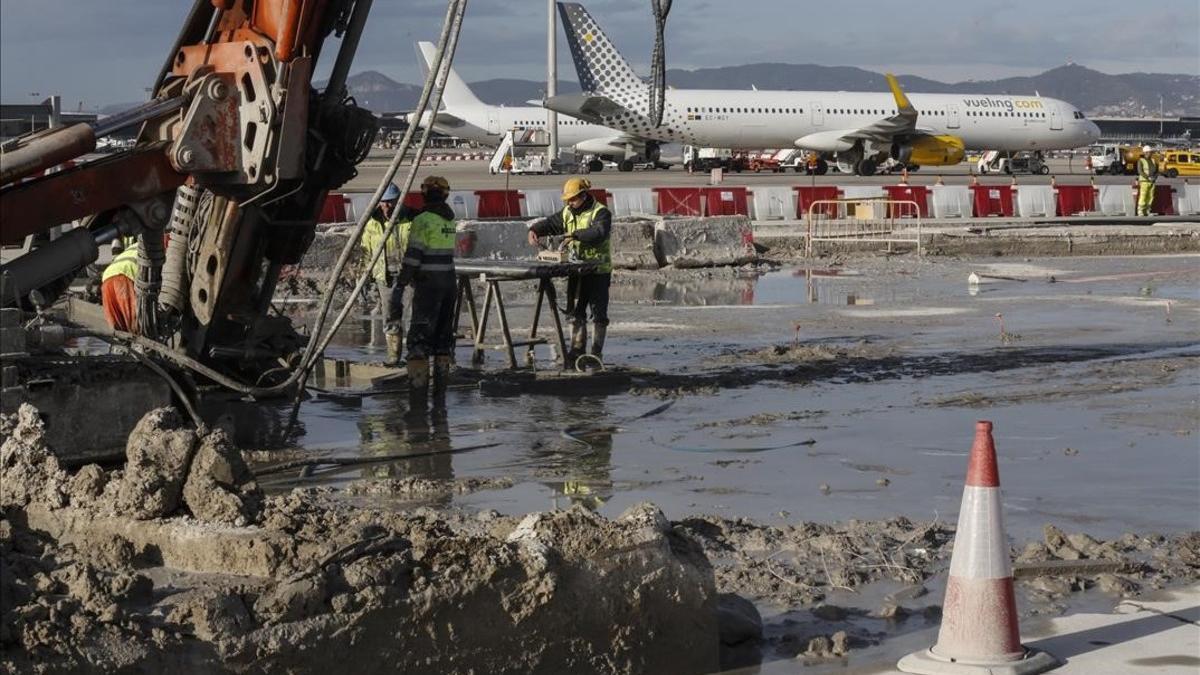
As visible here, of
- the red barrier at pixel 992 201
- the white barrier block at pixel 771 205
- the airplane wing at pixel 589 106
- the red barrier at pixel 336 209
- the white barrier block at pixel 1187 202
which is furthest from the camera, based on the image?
the airplane wing at pixel 589 106

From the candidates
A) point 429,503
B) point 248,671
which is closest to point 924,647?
point 248,671

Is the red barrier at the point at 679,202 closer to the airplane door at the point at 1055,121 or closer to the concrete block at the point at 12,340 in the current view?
the concrete block at the point at 12,340

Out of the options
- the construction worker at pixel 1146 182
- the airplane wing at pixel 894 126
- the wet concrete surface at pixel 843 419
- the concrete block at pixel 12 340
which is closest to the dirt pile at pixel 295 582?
the concrete block at pixel 12 340

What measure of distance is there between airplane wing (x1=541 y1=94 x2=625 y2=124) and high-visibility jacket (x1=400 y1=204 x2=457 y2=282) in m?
48.3

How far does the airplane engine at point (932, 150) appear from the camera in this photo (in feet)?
213

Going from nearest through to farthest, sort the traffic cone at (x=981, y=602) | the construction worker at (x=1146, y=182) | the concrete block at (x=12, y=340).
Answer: the traffic cone at (x=981, y=602)
the concrete block at (x=12, y=340)
the construction worker at (x=1146, y=182)

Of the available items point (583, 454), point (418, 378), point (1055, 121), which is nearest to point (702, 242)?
point (418, 378)

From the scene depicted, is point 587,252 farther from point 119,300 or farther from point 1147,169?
point 1147,169

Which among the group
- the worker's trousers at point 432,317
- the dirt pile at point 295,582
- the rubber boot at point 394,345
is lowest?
the dirt pile at point 295,582

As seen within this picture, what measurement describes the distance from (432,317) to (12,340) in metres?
4.72

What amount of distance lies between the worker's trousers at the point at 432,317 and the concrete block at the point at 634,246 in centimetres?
1199

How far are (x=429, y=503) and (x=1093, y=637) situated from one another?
3.77 m

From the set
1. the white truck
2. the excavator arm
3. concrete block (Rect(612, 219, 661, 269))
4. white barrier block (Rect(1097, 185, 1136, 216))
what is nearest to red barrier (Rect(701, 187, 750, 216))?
concrete block (Rect(612, 219, 661, 269))

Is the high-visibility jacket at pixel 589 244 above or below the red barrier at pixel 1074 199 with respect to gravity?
below
